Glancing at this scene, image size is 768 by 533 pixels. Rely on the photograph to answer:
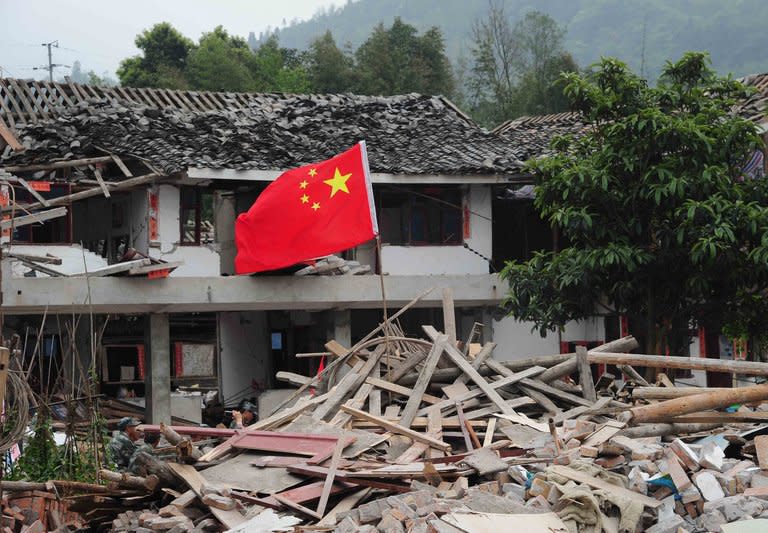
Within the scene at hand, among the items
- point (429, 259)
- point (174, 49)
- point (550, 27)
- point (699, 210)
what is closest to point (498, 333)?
point (429, 259)

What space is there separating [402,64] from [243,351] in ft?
59.1

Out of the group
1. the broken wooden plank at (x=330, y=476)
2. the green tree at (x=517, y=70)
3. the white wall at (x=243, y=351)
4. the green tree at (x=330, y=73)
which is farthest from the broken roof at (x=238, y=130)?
the green tree at (x=517, y=70)

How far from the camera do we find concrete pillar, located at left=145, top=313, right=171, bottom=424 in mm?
22906

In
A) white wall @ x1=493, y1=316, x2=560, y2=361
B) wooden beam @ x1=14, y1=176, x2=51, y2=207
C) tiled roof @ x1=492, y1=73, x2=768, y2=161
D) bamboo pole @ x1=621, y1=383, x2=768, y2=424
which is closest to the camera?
bamboo pole @ x1=621, y1=383, x2=768, y2=424

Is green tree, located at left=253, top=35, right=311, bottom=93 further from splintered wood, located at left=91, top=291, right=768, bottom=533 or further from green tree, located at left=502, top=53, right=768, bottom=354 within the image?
splintered wood, located at left=91, top=291, right=768, bottom=533

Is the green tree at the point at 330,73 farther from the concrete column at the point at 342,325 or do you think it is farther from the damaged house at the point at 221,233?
the concrete column at the point at 342,325

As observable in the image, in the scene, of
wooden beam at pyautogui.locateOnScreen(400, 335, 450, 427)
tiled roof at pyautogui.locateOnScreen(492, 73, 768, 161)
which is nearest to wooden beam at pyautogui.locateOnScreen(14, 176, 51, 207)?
tiled roof at pyautogui.locateOnScreen(492, 73, 768, 161)

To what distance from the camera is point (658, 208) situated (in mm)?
18781

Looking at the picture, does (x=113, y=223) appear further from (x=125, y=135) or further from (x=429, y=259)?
(x=429, y=259)

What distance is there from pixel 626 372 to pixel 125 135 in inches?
531

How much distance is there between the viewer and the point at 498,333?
1030 inches

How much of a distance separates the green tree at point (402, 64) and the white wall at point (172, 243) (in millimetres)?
17434

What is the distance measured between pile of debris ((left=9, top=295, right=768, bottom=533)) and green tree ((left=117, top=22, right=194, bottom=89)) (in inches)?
1115

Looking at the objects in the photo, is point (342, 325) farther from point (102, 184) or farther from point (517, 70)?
point (517, 70)
